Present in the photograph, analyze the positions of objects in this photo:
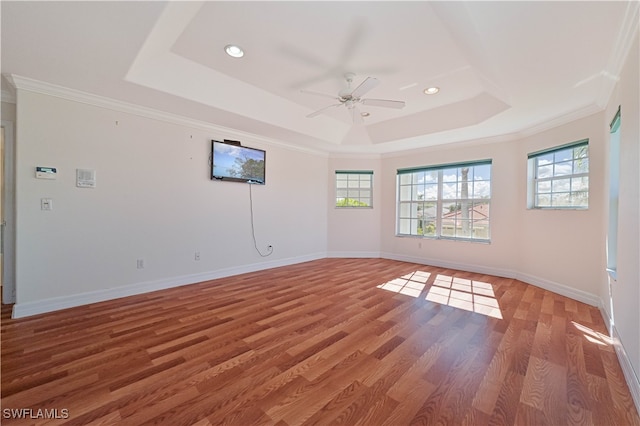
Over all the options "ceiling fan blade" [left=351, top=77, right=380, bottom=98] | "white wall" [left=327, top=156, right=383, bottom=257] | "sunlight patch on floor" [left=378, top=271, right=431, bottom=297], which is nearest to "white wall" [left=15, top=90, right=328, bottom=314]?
"white wall" [left=327, top=156, right=383, bottom=257]

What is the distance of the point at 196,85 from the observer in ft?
10.5

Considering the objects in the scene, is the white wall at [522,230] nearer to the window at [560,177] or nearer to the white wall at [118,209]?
the window at [560,177]

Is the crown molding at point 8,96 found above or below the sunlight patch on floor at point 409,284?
above

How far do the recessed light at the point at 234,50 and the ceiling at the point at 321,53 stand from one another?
53mm

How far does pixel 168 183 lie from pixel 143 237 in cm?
82

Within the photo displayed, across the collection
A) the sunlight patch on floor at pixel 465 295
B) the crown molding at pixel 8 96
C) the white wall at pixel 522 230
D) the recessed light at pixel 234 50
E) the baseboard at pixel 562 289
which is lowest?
the sunlight patch on floor at pixel 465 295

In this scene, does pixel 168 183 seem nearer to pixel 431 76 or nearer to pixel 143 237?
pixel 143 237

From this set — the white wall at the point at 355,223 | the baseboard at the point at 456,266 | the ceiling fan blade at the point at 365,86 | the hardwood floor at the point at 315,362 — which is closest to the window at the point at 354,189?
the white wall at the point at 355,223

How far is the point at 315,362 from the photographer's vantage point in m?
2.05

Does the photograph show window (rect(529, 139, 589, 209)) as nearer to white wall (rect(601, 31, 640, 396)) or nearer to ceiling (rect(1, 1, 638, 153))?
ceiling (rect(1, 1, 638, 153))

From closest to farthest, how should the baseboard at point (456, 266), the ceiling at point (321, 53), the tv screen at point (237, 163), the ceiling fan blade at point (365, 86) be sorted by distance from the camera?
the ceiling at point (321, 53) < the ceiling fan blade at point (365, 86) < the tv screen at point (237, 163) < the baseboard at point (456, 266)

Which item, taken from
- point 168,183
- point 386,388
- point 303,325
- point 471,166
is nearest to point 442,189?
point 471,166

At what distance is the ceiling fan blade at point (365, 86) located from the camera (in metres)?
2.56

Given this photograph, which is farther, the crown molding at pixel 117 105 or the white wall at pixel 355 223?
the white wall at pixel 355 223
